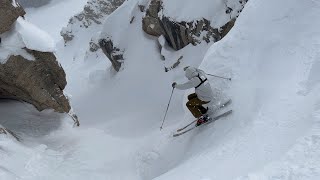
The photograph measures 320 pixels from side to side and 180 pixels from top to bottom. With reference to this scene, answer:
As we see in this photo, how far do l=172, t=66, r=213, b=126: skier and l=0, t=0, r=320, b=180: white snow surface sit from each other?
563 mm

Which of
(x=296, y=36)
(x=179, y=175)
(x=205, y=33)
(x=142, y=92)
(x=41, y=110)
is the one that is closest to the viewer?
(x=179, y=175)

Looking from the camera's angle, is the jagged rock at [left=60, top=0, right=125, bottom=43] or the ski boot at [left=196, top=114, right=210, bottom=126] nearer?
the ski boot at [left=196, top=114, right=210, bottom=126]

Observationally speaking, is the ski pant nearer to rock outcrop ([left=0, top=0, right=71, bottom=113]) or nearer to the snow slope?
rock outcrop ([left=0, top=0, right=71, bottom=113])

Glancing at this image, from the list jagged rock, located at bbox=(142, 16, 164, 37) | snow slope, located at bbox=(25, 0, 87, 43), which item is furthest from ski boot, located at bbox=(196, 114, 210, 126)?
snow slope, located at bbox=(25, 0, 87, 43)

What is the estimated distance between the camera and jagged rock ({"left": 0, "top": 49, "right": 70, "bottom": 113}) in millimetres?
18695

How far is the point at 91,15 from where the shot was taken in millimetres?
65750

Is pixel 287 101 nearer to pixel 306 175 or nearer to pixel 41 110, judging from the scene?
pixel 306 175

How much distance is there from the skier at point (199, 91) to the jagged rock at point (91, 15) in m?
48.6

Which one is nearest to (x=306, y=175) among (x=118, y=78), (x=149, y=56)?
(x=149, y=56)

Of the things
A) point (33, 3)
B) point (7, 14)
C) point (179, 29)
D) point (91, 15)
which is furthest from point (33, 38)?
point (33, 3)

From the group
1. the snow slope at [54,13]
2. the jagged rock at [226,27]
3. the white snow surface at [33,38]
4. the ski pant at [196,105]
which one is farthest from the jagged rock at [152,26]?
Result: the snow slope at [54,13]

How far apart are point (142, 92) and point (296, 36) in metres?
16.3

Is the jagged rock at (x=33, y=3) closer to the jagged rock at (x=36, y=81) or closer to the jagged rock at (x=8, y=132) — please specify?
the jagged rock at (x=36, y=81)

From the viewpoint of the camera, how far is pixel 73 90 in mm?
38125
